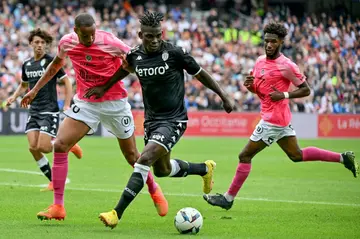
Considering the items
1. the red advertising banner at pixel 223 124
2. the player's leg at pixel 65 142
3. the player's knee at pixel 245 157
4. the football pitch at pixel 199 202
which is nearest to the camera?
the football pitch at pixel 199 202

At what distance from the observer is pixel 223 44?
38375 mm

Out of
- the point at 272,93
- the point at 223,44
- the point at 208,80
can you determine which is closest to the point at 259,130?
the point at 272,93

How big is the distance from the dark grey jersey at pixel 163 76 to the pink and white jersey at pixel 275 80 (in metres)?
2.40

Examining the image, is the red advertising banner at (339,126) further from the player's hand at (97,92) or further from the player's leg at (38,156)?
the player's hand at (97,92)

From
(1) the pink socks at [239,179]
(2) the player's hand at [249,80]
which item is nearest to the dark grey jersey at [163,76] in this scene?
(2) the player's hand at [249,80]

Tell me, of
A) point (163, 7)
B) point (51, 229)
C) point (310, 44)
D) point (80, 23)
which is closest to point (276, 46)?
point (80, 23)

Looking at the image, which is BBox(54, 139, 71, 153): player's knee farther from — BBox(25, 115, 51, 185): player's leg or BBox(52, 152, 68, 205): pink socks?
BBox(25, 115, 51, 185): player's leg

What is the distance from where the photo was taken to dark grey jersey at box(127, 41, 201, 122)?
33.3ft

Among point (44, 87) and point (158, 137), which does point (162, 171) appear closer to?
point (158, 137)

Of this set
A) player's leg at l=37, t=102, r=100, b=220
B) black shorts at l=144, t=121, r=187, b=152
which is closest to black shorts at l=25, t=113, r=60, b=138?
player's leg at l=37, t=102, r=100, b=220

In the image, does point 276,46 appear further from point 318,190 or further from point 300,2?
point 300,2

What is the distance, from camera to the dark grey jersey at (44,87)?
1486 centimetres

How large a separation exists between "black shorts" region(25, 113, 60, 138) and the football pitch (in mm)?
1013

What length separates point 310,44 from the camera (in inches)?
1518
